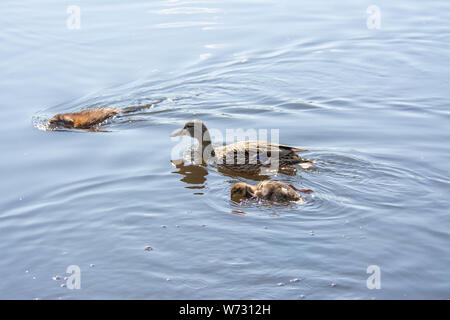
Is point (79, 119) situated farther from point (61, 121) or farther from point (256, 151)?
point (256, 151)

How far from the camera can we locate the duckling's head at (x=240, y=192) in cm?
653

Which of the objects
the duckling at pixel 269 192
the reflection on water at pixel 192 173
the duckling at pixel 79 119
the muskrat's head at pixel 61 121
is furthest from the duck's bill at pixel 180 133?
the duckling at pixel 269 192

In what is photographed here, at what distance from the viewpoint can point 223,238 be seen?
580 cm

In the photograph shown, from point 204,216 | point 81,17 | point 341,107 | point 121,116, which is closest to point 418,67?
point 341,107

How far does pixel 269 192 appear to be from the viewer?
21.2ft

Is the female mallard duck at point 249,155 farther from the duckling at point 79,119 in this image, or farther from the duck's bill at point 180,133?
the duckling at point 79,119

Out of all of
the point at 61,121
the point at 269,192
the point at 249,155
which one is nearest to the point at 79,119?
the point at 61,121

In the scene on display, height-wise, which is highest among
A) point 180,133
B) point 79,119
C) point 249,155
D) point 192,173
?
point 79,119

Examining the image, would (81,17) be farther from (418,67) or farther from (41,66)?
(418,67)

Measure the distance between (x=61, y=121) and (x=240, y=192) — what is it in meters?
3.46

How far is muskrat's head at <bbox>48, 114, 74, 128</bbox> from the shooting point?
28.7 feet

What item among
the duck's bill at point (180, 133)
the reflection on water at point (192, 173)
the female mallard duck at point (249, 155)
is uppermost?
the duck's bill at point (180, 133)

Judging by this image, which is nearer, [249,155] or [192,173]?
[249,155]
